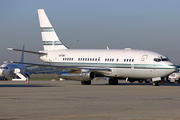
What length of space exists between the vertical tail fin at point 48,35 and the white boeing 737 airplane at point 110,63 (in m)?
0.96

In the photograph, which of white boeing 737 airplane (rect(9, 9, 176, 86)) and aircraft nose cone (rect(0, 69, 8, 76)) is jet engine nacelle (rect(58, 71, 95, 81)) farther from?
aircraft nose cone (rect(0, 69, 8, 76))

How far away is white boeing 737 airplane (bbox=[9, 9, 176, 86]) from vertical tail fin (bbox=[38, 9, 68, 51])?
955 millimetres

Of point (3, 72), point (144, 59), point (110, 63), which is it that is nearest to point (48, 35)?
point (110, 63)

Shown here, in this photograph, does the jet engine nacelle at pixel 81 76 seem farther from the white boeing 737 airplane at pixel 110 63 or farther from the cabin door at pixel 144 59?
the cabin door at pixel 144 59

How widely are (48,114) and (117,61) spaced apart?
1066 inches

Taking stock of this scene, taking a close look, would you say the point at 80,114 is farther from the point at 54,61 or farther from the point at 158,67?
the point at 54,61

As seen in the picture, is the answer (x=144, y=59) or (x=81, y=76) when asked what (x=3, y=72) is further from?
(x=144, y=59)

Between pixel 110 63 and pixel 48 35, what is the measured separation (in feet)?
37.5

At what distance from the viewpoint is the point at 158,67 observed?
3666cm

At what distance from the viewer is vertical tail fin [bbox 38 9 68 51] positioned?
46.3 meters

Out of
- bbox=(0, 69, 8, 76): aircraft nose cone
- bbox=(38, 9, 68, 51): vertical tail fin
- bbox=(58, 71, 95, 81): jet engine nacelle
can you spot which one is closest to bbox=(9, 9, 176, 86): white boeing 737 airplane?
bbox=(58, 71, 95, 81): jet engine nacelle

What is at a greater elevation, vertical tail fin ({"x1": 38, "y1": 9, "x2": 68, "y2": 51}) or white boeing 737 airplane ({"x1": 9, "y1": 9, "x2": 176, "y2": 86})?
vertical tail fin ({"x1": 38, "y1": 9, "x2": 68, "y2": 51})

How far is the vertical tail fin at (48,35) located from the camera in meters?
46.3

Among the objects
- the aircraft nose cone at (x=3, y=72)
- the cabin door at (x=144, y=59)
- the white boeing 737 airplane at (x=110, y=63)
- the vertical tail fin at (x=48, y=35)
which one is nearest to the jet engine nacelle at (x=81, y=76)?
the white boeing 737 airplane at (x=110, y=63)
